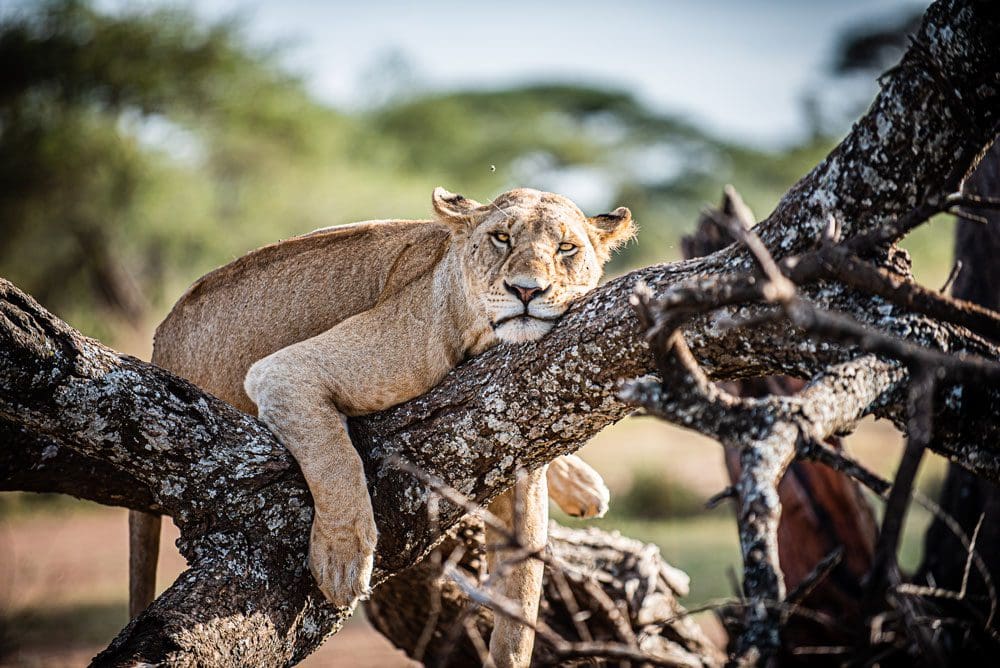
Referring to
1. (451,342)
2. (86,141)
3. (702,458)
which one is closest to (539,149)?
(86,141)

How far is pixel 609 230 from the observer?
4.36m

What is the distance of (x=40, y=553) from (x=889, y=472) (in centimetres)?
1012

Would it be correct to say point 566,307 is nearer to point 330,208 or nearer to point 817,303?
point 817,303

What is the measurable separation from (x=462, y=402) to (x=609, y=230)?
1126 millimetres

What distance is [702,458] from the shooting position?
1495cm

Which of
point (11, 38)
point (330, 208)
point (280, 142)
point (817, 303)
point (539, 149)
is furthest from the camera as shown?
point (539, 149)

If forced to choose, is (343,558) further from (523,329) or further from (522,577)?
(523,329)

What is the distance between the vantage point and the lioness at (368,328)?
3678 mm

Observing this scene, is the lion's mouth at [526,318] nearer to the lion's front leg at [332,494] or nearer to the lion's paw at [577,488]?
the lion's front leg at [332,494]

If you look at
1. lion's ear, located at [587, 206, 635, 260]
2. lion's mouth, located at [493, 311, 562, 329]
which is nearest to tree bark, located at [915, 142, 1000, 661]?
lion's ear, located at [587, 206, 635, 260]

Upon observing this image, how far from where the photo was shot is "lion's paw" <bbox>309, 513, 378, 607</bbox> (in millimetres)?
3576

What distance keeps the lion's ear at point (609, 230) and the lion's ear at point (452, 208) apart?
0.52 meters

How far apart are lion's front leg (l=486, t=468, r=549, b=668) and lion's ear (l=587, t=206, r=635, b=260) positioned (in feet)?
3.30

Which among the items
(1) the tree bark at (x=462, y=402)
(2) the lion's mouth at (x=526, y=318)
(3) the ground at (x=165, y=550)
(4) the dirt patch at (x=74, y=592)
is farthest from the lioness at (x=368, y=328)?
(3) the ground at (x=165, y=550)
